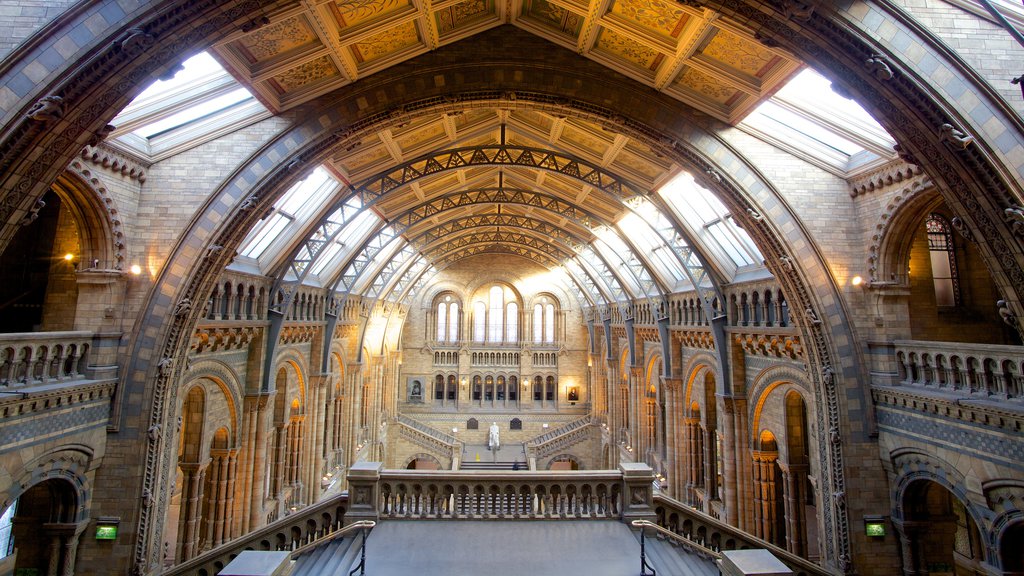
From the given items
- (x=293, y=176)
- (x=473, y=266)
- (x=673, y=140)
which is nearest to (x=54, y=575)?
(x=293, y=176)

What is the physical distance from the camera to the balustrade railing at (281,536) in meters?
9.47

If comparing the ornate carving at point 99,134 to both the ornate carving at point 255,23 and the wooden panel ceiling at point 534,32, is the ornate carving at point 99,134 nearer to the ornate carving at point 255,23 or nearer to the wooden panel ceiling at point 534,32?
the ornate carving at point 255,23

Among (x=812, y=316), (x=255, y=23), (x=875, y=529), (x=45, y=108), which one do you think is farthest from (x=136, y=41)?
(x=875, y=529)

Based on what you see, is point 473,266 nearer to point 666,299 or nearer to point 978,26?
point 666,299

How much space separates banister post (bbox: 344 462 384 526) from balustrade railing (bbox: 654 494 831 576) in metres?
5.66

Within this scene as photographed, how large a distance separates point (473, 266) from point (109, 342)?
113 feet

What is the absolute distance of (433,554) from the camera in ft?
28.9

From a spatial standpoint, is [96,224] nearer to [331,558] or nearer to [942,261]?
[331,558]

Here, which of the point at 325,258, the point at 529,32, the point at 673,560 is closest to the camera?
the point at 673,560

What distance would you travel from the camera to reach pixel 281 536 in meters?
9.90

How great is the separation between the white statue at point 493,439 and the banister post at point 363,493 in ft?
104

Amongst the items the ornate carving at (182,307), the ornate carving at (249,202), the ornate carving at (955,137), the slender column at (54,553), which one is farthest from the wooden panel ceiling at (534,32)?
the slender column at (54,553)

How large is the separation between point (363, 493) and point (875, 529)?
413 inches

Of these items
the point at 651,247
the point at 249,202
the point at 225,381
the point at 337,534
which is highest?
the point at 651,247
